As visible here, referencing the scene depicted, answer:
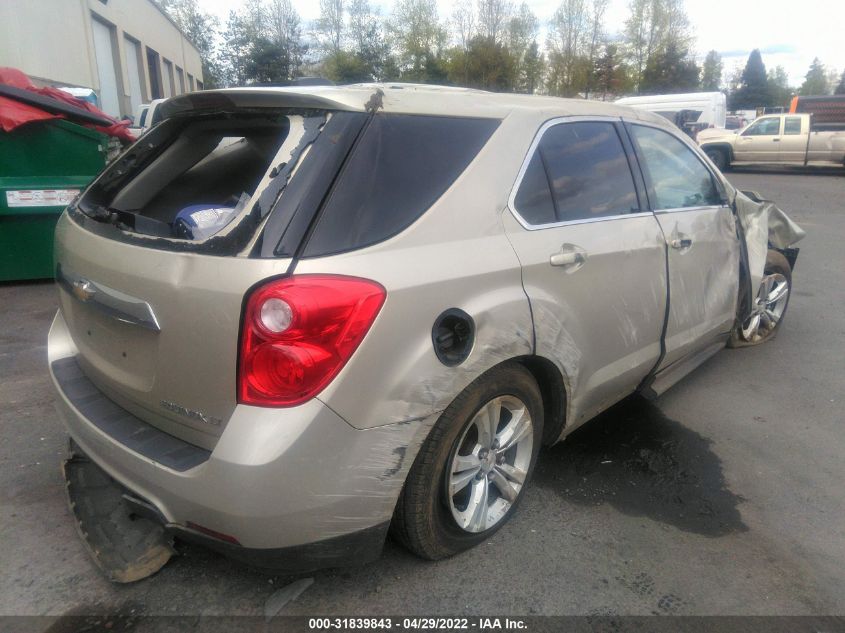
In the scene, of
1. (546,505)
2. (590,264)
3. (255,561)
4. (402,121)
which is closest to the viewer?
(255,561)

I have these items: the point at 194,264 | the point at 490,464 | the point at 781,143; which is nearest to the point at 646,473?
the point at 490,464

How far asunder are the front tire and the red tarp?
17.1 feet

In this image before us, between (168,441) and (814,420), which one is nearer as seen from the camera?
(168,441)

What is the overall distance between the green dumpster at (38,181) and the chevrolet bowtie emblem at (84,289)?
165 inches

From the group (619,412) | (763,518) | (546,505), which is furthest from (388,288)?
(619,412)

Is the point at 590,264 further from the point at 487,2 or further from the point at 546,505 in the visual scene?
the point at 487,2

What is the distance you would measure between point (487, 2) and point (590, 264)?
173 feet

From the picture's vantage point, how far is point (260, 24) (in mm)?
51188

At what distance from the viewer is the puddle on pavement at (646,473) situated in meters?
2.85

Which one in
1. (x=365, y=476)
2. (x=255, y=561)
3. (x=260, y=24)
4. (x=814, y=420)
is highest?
(x=260, y=24)

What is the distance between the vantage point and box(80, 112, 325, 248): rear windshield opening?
7.96ft

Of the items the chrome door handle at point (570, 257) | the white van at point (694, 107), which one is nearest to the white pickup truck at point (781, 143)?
the white van at point (694, 107)

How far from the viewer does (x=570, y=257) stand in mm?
2590

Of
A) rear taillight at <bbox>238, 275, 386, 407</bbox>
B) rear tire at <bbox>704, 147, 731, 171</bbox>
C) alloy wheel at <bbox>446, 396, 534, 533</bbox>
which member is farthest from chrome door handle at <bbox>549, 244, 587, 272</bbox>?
rear tire at <bbox>704, 147, 731, 171</bbox>
